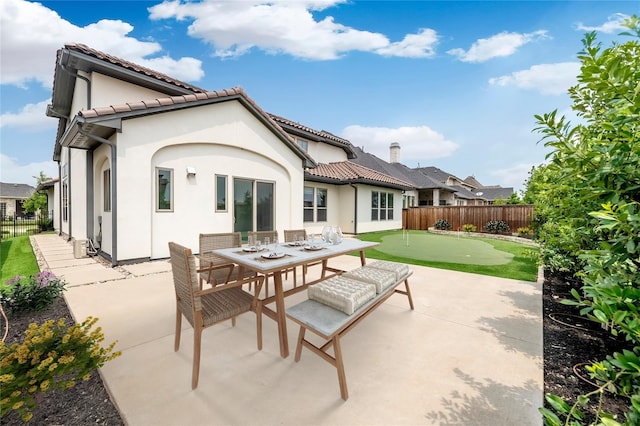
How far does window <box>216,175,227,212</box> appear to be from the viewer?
Answer: 8.43m

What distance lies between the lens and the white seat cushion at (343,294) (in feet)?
8.38

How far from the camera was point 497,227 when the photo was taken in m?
15.7

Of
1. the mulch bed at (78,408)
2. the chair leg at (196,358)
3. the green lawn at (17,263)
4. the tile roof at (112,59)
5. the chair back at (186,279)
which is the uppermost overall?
the tile roof at (112,59)

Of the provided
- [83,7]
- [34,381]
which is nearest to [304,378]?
[34,381]

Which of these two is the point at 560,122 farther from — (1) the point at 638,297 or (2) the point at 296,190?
(2) the point at 296,190

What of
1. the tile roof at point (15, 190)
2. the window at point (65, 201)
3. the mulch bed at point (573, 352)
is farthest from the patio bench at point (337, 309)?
the tile roof at point (15, 190)

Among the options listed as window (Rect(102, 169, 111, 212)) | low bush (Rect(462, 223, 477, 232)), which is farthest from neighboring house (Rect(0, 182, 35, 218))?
low bush (Rect(462, 223, 477, 232))

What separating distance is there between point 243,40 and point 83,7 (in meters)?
4.43

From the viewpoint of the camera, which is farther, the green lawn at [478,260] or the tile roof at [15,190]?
the tile roof at [15,190]

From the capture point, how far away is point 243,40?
9.27m

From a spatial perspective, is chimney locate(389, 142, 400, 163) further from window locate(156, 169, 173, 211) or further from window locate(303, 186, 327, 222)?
window locate(156, 169, 173, 211)

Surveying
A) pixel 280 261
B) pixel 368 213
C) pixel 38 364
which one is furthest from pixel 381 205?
pixel 38 364

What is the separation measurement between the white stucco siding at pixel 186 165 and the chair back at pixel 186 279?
17.2 ft

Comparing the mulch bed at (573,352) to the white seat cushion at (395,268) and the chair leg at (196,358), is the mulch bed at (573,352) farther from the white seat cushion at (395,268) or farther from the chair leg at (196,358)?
the chair leg at (196,358)
